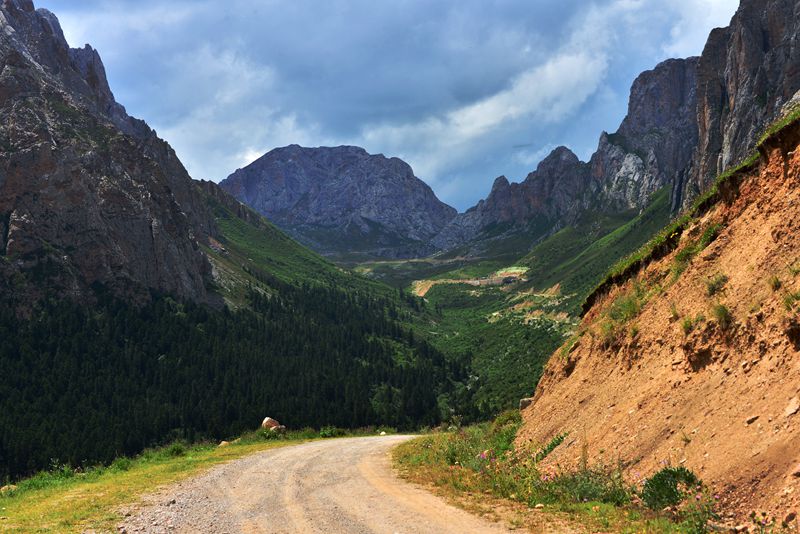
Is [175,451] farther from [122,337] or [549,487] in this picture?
[122,337]

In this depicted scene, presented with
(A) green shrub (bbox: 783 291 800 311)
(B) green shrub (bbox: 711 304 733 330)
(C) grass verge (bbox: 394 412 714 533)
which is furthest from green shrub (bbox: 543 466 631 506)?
(A) green shrub (bbox: 783 291 800 311)

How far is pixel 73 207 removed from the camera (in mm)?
152125

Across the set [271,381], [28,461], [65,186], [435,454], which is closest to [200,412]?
[271,381]

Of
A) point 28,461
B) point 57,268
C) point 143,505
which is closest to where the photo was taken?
point 143,505

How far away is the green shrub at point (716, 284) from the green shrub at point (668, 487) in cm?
677

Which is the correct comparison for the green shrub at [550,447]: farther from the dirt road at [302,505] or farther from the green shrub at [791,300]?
the green shrub at [791,300]

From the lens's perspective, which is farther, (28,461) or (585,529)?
(28,461)

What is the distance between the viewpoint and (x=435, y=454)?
967 inches

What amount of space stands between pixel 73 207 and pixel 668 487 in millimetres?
179857

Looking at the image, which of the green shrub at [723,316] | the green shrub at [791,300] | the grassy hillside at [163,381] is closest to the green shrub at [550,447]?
the green shrub at [723,316]

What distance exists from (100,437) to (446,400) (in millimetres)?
78264

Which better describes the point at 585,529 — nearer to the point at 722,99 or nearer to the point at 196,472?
the point at 196,472

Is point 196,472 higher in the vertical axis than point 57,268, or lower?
lower

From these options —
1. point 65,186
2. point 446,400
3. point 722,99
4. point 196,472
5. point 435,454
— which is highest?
point 65,186
